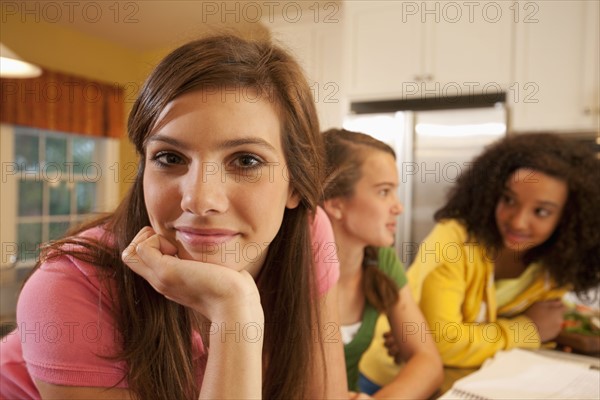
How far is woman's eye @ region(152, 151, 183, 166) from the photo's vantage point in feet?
1.46

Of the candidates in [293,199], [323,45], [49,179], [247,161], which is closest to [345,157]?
[293,199]

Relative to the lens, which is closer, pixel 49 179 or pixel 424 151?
pixel 424 151

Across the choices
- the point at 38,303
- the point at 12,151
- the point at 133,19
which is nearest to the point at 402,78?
the point at 133,19

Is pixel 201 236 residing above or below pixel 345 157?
below

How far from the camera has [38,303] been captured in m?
0.45

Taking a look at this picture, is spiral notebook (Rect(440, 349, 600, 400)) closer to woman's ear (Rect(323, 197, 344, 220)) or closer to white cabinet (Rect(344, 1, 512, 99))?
woman's ear (Rect(323, 197, 344, 220))

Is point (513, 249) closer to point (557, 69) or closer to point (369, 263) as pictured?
point (369, 263)

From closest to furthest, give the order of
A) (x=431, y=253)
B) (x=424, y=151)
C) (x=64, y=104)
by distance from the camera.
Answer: (x=431, y=253), (x=424, y=151), (x=64, y=104)

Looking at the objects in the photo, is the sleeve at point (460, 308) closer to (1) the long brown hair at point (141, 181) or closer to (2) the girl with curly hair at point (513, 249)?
(2) the girl with curly hair at point (513, 249)

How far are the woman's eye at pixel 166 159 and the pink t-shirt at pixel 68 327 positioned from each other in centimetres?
15

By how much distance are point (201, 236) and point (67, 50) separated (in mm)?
1720

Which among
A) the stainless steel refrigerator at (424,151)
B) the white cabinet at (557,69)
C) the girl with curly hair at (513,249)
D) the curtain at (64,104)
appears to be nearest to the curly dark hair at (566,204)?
the girl with curly hair at (513,249)

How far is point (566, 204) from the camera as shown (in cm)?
93

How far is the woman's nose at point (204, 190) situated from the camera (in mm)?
417
